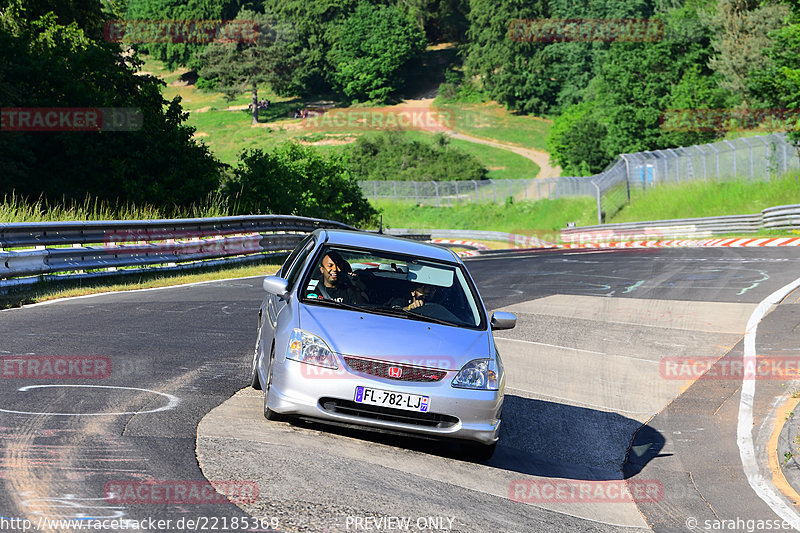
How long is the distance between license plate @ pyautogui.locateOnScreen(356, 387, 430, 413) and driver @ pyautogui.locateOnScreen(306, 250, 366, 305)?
1.19m

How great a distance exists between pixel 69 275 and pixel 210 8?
14905 cm

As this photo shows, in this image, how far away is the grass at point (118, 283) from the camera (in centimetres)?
1421

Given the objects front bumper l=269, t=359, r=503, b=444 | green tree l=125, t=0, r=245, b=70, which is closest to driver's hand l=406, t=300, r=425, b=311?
front bumper l=269, t=359, r=503, b=444

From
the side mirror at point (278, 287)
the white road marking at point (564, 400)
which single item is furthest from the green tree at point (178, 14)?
the side mirror at point (278, 287)

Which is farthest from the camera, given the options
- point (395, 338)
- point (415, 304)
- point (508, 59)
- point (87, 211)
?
point (508, 59)

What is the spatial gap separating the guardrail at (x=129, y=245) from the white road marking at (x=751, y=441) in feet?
34.6

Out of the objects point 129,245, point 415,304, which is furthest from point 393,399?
point 129,245

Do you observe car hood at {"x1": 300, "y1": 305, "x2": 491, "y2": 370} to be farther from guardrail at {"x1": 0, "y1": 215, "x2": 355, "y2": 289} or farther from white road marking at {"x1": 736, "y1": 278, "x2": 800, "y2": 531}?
guardrail at {"x1": 0, "y1": 215, "x2": 355, "y2": 289}

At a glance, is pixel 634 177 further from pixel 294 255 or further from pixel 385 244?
pixel 385 244

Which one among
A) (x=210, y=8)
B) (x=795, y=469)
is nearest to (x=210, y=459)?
(x=795, y=469)

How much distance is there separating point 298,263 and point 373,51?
138 metres

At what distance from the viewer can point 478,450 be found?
7469 millimetres

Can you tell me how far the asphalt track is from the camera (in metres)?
5.69

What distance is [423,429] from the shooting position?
7.04 m
